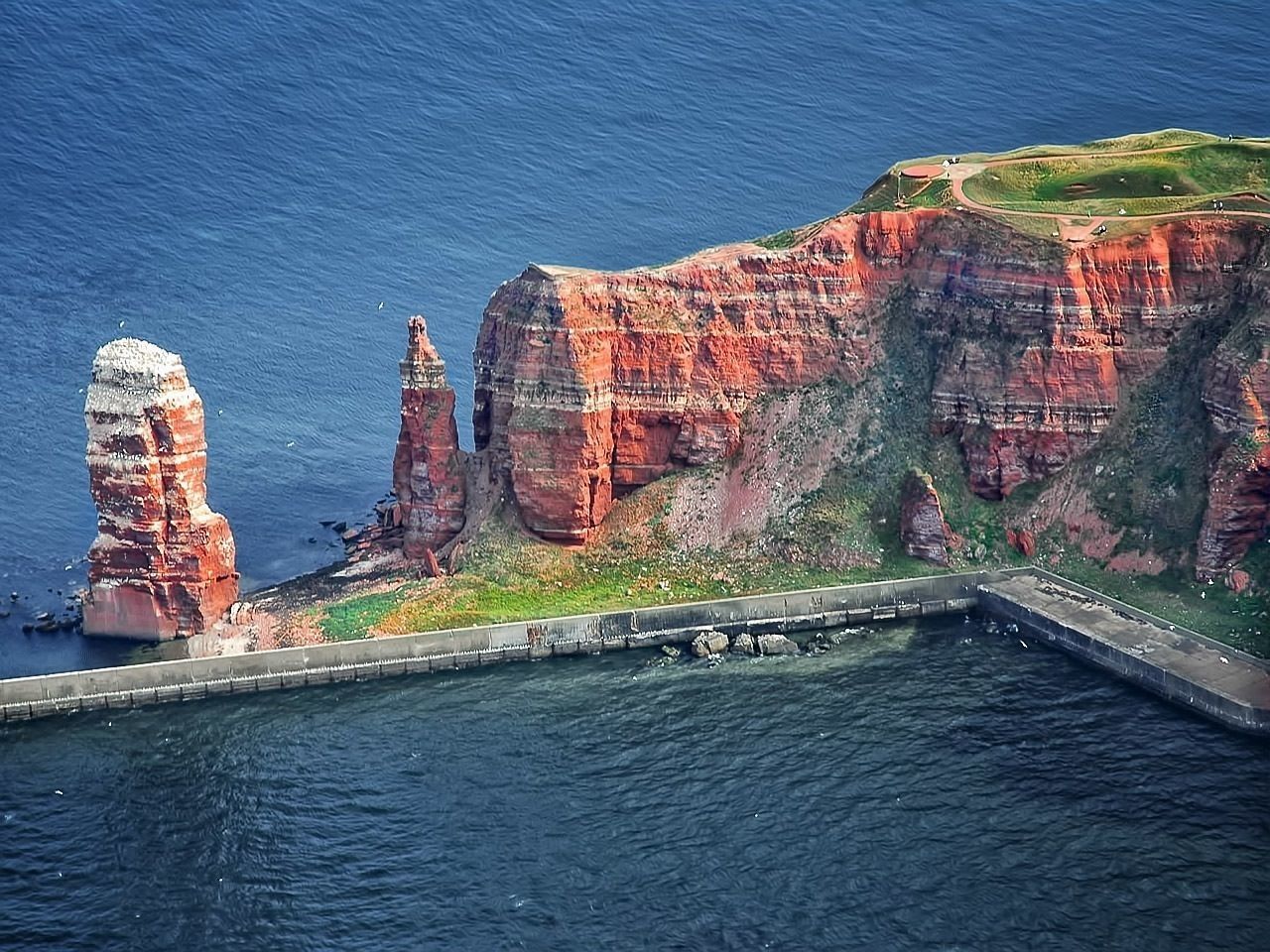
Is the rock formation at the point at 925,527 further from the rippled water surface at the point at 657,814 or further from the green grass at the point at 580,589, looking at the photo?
the rippled water surface at the point at 657,814

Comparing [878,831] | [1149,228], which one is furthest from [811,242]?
[878,831]

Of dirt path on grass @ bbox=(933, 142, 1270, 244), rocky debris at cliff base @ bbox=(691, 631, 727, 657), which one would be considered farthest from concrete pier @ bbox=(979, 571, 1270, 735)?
dirt path on grass @ bbox=(933, 142, 1270, 244)

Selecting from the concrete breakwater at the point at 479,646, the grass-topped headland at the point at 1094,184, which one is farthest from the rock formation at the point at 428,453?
the grass-topped headland at the point at 1094,184

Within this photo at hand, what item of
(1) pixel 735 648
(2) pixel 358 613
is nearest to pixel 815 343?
(1) pixel 735 648

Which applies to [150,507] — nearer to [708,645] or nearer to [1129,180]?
[708,645]

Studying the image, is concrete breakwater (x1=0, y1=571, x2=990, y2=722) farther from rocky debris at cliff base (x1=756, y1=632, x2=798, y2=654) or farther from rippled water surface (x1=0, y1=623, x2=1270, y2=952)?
rocky debris at cliff base (x1=756, y1=632, x2=798, y2=654)
